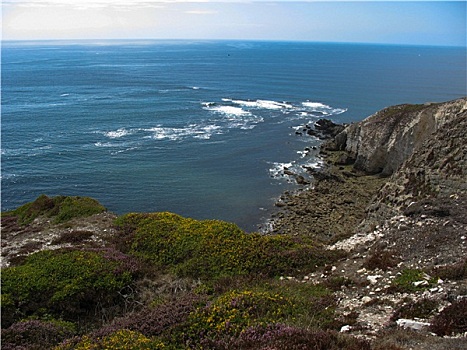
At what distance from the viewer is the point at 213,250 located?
20297 millimetres

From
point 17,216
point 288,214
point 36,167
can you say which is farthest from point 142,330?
point 36,167

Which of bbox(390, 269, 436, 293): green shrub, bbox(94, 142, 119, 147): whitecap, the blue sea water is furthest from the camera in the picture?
bbox(94, 142, 119, 147): whitecap

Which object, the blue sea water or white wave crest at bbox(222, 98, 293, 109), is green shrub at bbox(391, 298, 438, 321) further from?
white wave crest at bbox(222, 98, 293, 109)

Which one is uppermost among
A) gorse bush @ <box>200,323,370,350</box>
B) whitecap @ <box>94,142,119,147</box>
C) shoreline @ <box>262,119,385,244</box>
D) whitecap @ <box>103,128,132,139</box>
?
gorse bush @ <box>200,323,370,350</box>

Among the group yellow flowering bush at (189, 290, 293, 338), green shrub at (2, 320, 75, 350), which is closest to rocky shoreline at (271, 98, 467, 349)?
yellow flowering bush at (189, 290, 293, 338)

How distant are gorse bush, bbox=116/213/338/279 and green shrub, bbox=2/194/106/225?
20.4ft

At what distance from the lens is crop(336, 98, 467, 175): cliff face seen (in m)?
50.3

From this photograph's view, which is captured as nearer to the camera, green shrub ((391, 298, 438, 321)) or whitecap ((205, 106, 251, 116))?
green shrub ((391, 298, 438, 321))

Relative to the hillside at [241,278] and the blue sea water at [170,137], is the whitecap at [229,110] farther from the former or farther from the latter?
the hillside at [241,278]

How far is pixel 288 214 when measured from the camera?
44.8 m

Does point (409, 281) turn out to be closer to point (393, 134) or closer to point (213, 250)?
point (213, 250)

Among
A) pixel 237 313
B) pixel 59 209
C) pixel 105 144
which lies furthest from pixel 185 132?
pixel 237 313

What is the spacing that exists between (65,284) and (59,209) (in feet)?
49.6

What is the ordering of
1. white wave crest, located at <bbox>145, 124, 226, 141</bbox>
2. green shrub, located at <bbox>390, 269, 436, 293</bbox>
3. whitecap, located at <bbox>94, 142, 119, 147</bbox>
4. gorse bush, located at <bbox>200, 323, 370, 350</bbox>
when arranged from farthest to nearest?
white wave crest, located at <bbox>145, 124, 226, 141</bbox> → whitecap, located at <bbox>94, 142, 119, 147</bbox> → green shrub, located at <bbox>390, 269, 436, 293</bbox> → gorse bush, located at <bbox>200, 323, 370, 350</bbox>
